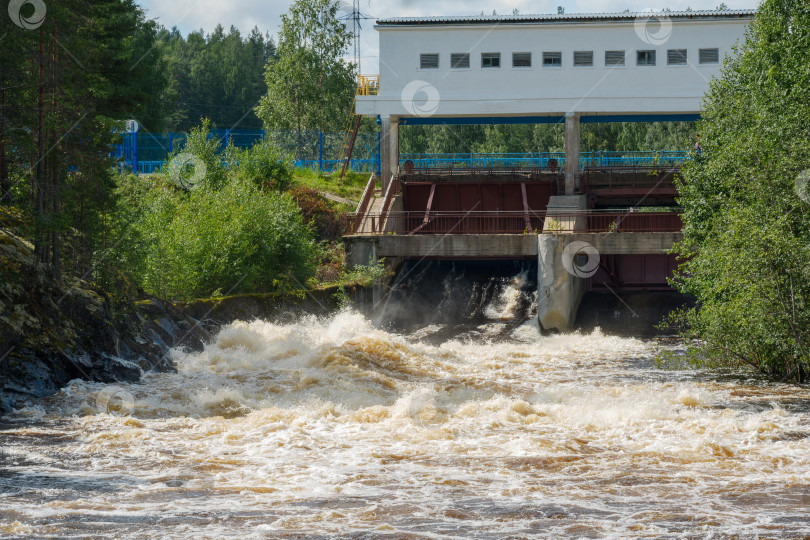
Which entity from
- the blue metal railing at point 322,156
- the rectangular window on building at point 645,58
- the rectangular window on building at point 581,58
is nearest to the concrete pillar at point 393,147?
the blue metal railing at point 322,156

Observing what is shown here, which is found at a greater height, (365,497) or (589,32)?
(589,32)

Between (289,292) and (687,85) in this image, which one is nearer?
(289,292)

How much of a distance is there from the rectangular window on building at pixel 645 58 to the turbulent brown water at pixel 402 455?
1804 centimetres

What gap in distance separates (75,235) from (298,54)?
34.2m

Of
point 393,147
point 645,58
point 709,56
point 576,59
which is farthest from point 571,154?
point 393,147

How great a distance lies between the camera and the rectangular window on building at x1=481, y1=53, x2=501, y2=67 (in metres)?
34.9

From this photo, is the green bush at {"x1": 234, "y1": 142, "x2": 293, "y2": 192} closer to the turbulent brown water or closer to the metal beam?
the metal beam

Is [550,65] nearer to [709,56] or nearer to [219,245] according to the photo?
[709,56]

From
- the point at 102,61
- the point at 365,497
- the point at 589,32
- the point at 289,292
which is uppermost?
the point at 589,32

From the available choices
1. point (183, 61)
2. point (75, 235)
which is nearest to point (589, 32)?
point (75, 235)

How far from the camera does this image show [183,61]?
311 feet

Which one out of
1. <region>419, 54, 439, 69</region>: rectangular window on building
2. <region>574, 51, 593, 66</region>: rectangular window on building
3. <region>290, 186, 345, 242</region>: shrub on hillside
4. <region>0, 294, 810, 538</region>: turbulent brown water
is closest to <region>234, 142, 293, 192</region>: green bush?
<region>290, 186, 345, 242</region>: shrub on hillside

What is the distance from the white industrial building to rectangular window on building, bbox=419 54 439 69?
4cm

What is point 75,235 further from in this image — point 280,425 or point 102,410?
point 280,425
